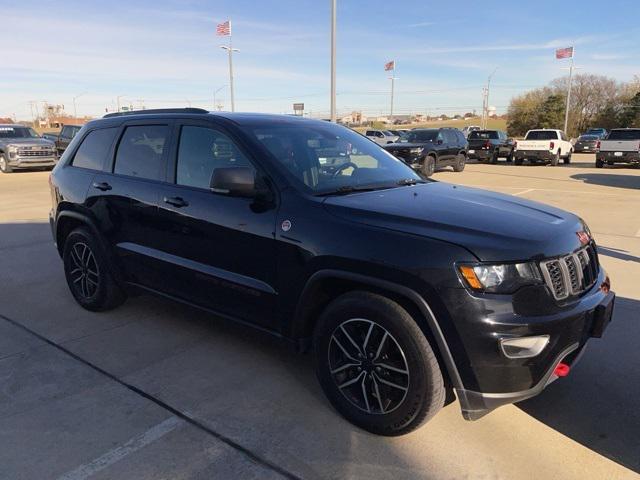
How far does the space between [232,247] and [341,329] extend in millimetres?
954

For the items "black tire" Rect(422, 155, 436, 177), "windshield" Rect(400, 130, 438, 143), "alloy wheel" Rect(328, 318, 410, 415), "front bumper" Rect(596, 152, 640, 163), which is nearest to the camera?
"alloy wheel" Rect(328, 318, 410, 415)

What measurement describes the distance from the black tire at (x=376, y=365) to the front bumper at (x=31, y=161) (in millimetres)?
21042

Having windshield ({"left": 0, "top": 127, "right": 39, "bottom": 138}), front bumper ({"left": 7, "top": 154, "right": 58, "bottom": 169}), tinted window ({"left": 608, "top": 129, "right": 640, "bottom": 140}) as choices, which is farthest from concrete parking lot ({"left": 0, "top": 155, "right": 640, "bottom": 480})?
tinted window ({"left": 608, "top": 129, "right": 640, "bottom": 140})

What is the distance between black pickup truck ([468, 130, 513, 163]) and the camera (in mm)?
25578

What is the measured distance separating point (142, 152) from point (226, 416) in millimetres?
2284

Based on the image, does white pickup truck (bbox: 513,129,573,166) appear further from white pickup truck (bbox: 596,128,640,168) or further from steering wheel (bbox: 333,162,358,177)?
steering wheel (bbox: 333,162,358,177)

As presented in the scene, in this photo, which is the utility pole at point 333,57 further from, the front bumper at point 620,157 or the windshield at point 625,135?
the windshield at point 625,135

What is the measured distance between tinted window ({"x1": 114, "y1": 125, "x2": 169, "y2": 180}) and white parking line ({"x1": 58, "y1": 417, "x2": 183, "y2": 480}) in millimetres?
1879

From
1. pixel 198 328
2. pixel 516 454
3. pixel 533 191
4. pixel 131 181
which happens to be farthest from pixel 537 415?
pixel 533 191

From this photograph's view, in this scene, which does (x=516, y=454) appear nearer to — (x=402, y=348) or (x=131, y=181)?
(x=402, y=348)

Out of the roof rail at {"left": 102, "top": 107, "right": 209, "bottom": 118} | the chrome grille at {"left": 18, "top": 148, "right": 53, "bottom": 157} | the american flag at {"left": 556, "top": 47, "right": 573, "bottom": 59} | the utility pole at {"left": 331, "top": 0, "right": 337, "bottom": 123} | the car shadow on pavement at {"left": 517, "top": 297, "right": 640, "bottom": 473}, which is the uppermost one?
the american flag at {"left": 556, "top": 47, "right": 573, "bottom": 59}

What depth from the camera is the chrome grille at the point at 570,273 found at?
2613 mm

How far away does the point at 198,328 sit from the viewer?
444cm

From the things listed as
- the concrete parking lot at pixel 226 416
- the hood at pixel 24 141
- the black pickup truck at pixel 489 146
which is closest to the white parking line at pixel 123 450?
the concrete parking lot at pixel 226 416
